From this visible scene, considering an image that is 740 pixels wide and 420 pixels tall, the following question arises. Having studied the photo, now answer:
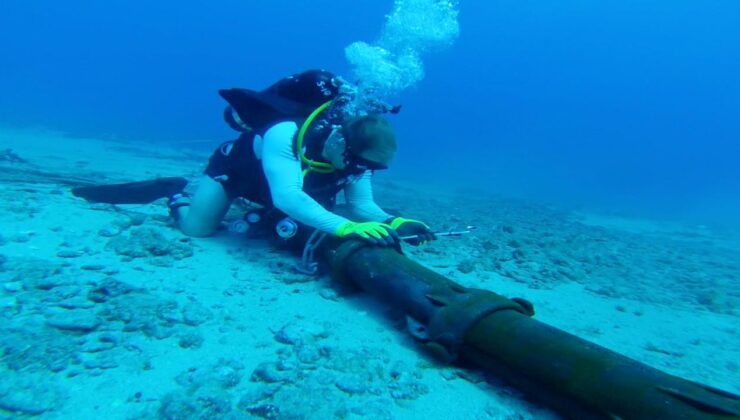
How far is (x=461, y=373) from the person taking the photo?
2.16 metres

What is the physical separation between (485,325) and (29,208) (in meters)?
4.23

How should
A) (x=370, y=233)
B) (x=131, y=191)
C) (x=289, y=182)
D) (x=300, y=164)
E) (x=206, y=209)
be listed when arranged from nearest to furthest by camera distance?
(x=370, y=233), (x=289, y=182), (x=300, y=164), (x=206, y=209), (x=131, y=191)

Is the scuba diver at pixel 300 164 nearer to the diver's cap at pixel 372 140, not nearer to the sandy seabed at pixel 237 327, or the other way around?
the diver's cap at pixel 372 140

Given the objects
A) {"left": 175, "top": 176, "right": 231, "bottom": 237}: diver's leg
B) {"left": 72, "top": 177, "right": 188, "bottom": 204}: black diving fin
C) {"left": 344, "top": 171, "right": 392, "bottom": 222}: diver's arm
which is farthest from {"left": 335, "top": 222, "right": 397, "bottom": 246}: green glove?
{"left": 72, "top": 177, "right": 188, "bottom": 204}: black diving fin

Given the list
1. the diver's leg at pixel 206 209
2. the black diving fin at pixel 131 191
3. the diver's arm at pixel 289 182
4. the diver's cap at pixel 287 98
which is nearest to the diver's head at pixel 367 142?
the diver's arm at pixel 289 182

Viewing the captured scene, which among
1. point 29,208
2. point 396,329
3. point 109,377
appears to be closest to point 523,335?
point 396,329

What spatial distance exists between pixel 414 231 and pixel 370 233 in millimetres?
744

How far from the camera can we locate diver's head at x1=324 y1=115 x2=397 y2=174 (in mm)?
3027

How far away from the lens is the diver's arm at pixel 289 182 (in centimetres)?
317

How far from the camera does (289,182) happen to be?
3248mm

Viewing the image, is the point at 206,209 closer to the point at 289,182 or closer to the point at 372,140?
the point at 289,182

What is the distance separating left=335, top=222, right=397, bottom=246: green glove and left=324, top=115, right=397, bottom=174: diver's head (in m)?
0.46

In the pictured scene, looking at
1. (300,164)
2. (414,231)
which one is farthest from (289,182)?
(414,231)

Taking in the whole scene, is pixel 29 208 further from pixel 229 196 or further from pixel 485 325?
pixel 485 325
